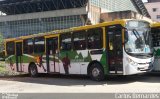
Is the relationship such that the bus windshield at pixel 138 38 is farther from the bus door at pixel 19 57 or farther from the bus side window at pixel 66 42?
the bus door at pixel 19 57

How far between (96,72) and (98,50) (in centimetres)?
113

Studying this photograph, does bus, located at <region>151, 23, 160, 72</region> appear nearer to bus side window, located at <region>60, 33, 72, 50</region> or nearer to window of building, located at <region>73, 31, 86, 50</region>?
window of building, located at <region>73, 31, 86, 50</region>

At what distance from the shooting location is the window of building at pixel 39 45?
21219mm

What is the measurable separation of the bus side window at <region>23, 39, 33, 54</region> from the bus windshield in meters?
8.49

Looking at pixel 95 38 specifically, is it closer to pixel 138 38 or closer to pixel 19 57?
pixel 138 38

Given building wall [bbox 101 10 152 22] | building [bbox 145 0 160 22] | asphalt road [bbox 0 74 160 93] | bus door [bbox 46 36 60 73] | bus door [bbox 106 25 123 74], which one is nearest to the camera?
asphalt road [bbox 0 74 160 93]

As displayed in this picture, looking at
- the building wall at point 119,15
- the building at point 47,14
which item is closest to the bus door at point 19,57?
the building wall at point 119,15

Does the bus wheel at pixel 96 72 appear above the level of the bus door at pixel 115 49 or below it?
below

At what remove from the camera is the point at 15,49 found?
79.7 feet

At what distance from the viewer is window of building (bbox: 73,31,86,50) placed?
696 inches

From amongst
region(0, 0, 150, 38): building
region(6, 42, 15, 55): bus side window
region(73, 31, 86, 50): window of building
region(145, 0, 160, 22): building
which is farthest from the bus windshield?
region(145, 0, 160, 22): building

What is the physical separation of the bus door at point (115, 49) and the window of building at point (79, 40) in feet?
5.90

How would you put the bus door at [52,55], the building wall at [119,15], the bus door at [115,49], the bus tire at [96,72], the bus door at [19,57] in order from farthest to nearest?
1. the building wall at [119,15]
2. the bus door at [19,57]
3. the bus door at [52,55]
4. the bus tire at [96,72]
5. the bus door at [115,49]

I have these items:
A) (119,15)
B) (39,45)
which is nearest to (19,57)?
(39,45)
